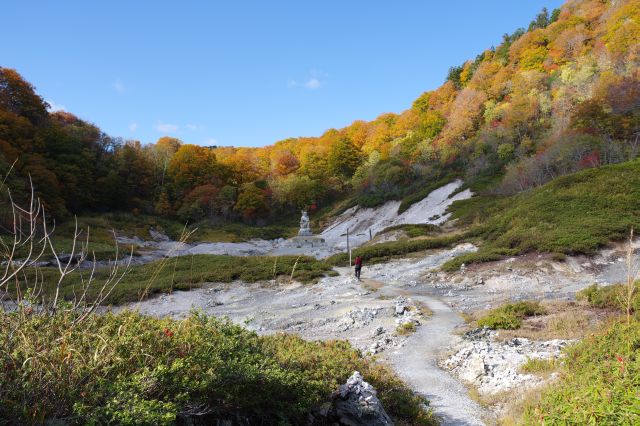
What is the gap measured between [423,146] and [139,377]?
7282 cm

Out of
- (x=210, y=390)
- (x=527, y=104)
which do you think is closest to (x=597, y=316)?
(x=210, y=390)

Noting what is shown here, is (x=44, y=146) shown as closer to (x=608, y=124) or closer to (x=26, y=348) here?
(x=26, y=348)

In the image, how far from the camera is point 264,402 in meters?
5.73

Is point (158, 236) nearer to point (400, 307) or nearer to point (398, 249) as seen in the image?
point (398, 249)

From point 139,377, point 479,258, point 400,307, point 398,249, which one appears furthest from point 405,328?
point 398,249

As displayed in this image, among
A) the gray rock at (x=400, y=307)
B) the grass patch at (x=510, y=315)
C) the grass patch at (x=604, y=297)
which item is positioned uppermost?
the grass patch at (x=604, y=297)

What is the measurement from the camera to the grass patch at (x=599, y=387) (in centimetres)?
444

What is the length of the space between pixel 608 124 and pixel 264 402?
159 ft

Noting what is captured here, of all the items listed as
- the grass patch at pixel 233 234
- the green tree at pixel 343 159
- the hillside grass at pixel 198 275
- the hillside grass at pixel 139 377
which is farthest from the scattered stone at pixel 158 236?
the hillside grass at pixel 139 377

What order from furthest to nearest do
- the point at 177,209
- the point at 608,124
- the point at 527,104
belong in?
the point at 177,209, the point at 527,104, the point at 608,124

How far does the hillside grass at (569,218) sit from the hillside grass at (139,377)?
60.3 ft

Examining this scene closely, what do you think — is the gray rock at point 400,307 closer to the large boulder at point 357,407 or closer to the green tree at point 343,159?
the large boulder at point 357,407

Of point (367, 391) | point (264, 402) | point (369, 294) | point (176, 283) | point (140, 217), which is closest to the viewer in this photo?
point (264, 402)

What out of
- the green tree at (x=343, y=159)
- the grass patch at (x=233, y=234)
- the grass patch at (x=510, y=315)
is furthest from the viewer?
the green tree at (x=343, y=159)
